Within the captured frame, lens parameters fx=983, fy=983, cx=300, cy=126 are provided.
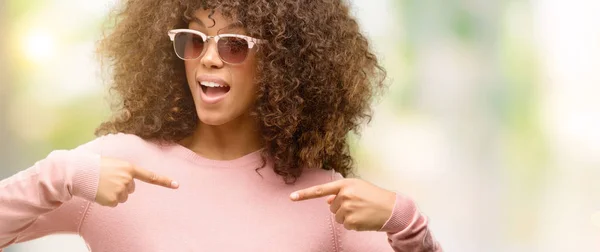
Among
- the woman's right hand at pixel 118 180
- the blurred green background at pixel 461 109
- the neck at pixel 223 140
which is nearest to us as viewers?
the woman's right hand at pixel 118 180

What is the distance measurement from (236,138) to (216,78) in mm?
159

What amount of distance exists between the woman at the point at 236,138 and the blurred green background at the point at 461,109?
2.07 feet

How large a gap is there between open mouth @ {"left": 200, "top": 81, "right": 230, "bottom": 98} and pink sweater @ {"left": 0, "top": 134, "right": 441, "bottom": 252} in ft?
0.42

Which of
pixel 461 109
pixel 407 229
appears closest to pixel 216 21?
pixel 407 229

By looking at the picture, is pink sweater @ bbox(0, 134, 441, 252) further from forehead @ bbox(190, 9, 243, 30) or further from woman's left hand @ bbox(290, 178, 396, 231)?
forehead @ bbox(190, 9, 243, 30)

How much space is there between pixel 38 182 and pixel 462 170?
130 centimetres

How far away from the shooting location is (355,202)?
1.61 meters

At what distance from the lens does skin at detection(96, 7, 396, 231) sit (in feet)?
5.06

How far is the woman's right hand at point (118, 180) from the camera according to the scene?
152 cm

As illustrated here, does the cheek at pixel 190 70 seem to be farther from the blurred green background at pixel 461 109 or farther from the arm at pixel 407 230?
the blurred green background at pixel 461 109

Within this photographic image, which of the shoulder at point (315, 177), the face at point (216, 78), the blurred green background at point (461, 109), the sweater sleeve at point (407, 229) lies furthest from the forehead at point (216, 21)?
the blurred green background at point (461, 109)

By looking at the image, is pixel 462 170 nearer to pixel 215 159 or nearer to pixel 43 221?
pixel 215 159

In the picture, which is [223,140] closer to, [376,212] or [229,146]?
[229,146]

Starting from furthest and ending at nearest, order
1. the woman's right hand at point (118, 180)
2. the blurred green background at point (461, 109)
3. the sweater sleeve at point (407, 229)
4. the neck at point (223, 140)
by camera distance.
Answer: the blurred green background at point (461, 109) → the neck at point (223, 140) → the sweater sleeve at point (407, 229) → the woman's right hand at point (118, 180)
